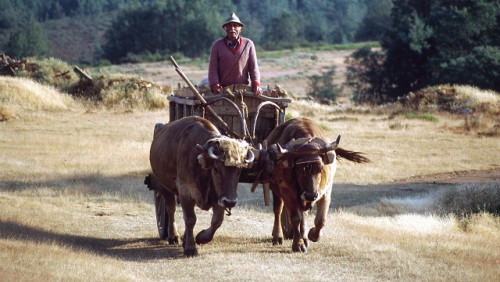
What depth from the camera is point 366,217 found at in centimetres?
1598

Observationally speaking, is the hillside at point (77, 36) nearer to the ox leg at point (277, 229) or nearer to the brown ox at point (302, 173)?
the ox leg at point (277, 229)

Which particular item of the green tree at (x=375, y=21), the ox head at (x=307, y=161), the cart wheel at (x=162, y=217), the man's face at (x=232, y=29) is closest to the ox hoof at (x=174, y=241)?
the cart wheel at (x=162, y=217)

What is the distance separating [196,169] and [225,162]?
66 cm

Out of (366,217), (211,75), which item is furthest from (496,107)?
(211,75)

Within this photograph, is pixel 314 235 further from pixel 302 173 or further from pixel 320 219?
pixel 302 173

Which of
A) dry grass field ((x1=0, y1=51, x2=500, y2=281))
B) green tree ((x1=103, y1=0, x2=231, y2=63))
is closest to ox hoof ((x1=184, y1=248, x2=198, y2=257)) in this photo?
dry grass field ((x1=0, y1=51, x2=500, y2=281))

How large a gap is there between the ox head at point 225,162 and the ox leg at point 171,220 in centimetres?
190

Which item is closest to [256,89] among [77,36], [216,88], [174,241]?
[216,88]

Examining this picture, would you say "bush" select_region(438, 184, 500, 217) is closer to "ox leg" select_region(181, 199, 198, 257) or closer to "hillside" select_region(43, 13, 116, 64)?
"ox leg" select_region(181, 199, 198, 257)

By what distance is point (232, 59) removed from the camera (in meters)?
14.0

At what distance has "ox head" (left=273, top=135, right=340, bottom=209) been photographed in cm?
1123

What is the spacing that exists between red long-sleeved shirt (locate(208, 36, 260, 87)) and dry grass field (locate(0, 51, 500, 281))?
2.33m

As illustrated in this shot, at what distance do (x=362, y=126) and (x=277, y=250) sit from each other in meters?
20.6

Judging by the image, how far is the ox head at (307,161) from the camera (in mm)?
11227
